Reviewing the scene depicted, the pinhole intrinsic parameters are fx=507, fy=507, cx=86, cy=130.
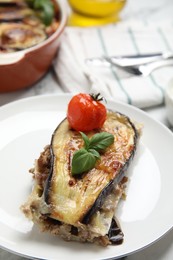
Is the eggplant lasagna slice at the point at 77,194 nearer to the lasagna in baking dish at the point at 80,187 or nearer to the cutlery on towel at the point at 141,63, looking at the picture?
the lasagna in baking dish at the point at 80,187

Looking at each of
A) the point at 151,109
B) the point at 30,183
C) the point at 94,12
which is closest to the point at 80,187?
the point at 30,183

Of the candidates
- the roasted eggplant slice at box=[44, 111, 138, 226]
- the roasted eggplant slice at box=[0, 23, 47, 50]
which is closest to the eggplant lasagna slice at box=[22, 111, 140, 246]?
the roasted eggplant slice at box=[44, 111, 138, 226]

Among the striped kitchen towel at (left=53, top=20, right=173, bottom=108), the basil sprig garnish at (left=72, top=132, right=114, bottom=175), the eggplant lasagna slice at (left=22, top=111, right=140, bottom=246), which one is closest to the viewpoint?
the eggplant lasagna slice at (left=22, top=111, right=140, bottom=246)

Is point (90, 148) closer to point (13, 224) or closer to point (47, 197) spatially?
point (47, 197)

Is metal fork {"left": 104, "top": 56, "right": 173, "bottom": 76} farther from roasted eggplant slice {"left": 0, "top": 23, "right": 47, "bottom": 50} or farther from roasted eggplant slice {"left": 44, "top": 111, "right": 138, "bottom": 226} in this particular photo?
roasted eggplant slice {"left": 44, "top": 111, "right": 138, "bottom": 226}

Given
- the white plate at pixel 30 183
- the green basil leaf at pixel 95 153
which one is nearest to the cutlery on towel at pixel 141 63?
the white plate at pixel 30 183

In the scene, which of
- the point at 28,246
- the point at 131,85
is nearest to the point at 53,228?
the point at 28,246
